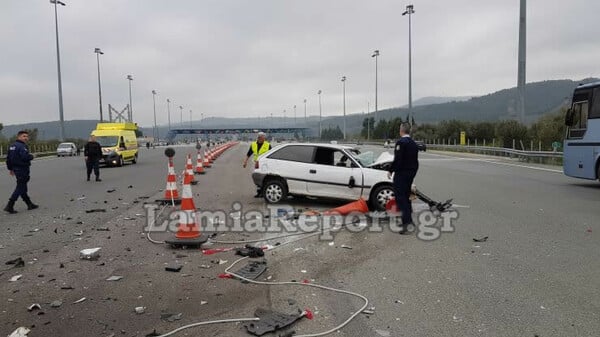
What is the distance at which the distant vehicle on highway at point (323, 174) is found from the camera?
393 inches

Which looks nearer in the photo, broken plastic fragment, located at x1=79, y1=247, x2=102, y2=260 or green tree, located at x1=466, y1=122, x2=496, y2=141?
broken plastic fragment, located at x1=79, y1=247, x2=102, y2=260

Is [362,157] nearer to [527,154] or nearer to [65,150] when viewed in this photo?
[527,154]

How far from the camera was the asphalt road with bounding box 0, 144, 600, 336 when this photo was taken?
160 inches

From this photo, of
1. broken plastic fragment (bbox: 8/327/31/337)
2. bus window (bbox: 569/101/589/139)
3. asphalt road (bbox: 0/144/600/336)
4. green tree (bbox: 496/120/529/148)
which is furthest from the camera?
green tree (bbox: 496/120/529/148)

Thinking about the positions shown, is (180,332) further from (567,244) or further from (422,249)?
(567,244)

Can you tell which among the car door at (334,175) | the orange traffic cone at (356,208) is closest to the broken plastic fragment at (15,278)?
the orange traffic cone at (356,208)

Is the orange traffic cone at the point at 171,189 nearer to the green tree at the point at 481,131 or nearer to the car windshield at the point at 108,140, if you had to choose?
the car windshield at the point at 108,140

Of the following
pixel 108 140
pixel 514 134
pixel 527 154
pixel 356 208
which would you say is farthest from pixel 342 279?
pixel 514 134

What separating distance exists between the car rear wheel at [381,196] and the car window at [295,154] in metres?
1.72

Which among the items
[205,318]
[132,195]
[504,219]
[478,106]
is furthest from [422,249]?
[478,106]

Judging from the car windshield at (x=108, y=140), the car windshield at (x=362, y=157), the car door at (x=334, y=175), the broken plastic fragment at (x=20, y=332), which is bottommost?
the broken plastic fragment at (x=20, y=332)

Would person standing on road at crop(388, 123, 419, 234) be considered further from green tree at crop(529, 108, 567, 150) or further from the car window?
green tree at crop(529, 108, 567, 150)

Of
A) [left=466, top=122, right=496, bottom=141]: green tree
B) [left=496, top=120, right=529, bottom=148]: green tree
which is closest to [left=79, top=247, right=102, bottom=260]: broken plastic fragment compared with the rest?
[left=496, top=120, right=529, bottom=148]: green tree

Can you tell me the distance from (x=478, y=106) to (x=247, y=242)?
13508 cm
